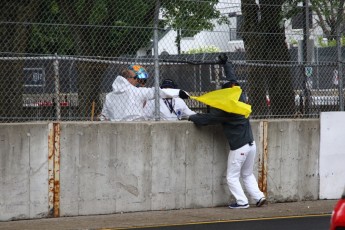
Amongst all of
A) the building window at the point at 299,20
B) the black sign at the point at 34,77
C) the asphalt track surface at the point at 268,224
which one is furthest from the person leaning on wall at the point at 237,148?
the building window at the point at 299,20

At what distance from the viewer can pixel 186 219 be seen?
12.1m

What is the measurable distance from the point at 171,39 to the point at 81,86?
1726 mm

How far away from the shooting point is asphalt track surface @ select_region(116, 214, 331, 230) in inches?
443

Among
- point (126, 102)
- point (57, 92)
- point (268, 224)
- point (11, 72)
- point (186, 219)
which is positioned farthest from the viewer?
point (126, 102)

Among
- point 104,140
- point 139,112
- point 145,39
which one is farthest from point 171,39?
point 104,140

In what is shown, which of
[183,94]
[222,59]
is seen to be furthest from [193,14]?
[183,94]

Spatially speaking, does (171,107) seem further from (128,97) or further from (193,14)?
(193,14)

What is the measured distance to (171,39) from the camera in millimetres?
13742

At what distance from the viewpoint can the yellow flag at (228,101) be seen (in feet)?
42.2

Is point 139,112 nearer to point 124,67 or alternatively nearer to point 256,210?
point 124,67

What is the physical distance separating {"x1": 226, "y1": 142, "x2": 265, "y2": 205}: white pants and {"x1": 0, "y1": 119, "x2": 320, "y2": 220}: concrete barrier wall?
34 centimetres

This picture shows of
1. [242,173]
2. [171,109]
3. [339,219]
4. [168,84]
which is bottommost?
[339,219]

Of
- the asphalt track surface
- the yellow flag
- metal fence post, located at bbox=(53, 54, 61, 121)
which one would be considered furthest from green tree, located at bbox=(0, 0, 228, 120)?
the asphalt track surface

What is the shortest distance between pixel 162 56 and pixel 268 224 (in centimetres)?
322
